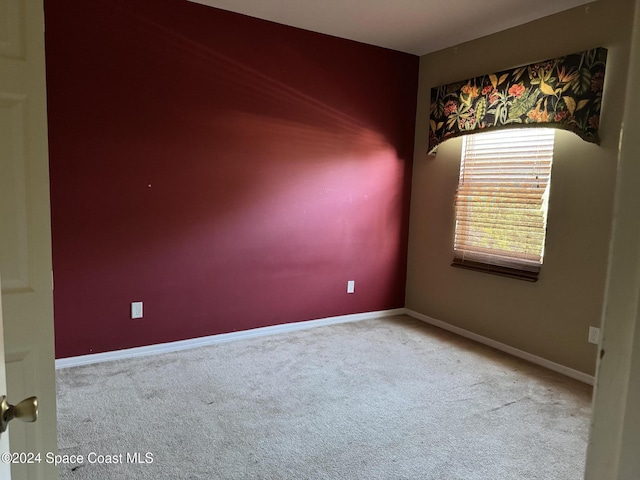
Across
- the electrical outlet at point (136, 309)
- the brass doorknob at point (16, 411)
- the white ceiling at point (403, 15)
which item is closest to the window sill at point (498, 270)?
the white ceiling at point (403, 15)

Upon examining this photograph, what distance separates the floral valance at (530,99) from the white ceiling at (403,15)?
37cm

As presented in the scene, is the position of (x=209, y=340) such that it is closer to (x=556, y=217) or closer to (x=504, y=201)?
(x=504, y=201)

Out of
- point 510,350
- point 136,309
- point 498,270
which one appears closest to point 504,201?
point 498,270

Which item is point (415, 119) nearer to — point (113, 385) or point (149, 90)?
point (149, 90)

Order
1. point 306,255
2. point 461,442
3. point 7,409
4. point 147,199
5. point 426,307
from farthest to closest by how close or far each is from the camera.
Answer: point 426,307
point 306,255
point 147,199
point 461,442
point 7,409

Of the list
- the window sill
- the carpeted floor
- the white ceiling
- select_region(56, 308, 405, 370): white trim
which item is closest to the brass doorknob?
the carpeted floor

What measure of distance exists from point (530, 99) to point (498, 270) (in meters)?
1.33

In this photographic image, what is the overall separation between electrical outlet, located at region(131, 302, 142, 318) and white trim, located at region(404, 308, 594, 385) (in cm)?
259

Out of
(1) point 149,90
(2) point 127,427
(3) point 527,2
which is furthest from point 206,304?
(3) point 527,2

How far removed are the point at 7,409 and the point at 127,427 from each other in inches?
66.5

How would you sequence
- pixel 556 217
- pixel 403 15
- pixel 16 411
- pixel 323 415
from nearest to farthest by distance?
1. pixel 16 411
2. pixel 323 415
3. pixel 556 217
4. pixel 403 15

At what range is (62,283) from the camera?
9.84 feet

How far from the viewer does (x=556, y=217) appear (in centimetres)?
317

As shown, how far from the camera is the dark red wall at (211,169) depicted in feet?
9.77
